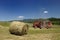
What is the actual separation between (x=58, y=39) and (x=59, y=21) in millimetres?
12812

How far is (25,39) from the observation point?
758cm

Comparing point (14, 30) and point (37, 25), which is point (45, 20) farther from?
point (14, 30)

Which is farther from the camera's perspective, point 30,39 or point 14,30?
point 14,30

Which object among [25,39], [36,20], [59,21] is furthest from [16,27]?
[59,21]

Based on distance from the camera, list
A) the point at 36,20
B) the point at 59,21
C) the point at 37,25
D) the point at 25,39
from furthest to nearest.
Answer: the point at 59,21 < the point at 36,20 < the point at 37,25 < the point at 25,39

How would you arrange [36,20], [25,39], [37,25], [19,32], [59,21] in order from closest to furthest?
1. [25,39]
2. [19,32]
3. [37,25]
4. [36,20]
5. [59,21]

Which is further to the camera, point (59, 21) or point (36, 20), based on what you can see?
point (59, 21)

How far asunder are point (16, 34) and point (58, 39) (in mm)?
2492

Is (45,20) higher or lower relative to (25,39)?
higher

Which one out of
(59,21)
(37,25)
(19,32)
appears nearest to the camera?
(19,32)

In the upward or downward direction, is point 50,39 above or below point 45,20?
below

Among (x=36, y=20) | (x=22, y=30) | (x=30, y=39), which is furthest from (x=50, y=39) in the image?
(x=36, y=20)

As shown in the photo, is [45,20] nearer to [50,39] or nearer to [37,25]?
[37,25]

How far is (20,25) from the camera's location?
918 centimetres
